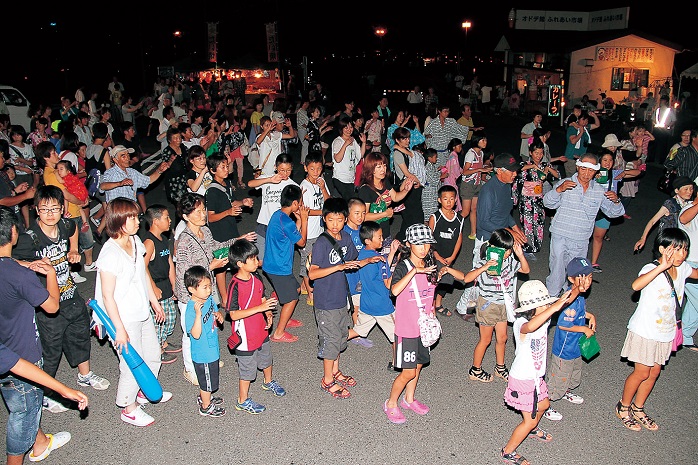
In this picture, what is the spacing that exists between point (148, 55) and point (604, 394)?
166 ft

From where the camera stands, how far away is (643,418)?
5.25m

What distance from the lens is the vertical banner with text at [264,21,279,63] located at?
101ft

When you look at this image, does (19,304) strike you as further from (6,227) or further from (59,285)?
(59,285)

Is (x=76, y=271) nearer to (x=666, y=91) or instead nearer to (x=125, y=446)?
(x=125, y=446)

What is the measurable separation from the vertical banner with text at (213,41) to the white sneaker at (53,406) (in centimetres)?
2951

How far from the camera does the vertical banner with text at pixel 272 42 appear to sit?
3091 centimetres

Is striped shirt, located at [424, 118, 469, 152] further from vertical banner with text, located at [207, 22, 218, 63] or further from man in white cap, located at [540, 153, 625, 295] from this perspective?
vertical banner with text, located at [207, 22, 218, 63]

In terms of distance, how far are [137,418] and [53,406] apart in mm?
909

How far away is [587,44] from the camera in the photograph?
31.2 metres

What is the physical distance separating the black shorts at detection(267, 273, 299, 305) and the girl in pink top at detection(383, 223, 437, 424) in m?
1.74

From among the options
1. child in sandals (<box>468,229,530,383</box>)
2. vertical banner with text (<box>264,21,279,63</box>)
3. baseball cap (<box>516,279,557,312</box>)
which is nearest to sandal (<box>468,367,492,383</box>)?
child in sandals (<box>468,229,530,383</box>)

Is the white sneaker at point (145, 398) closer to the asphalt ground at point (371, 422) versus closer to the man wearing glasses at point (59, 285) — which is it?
the asphalt ground at point (371, 422)

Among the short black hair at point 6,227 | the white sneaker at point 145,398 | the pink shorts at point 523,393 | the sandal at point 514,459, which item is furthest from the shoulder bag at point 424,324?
the short black hair at point 6,227

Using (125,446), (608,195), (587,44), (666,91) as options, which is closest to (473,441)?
(125,446)
